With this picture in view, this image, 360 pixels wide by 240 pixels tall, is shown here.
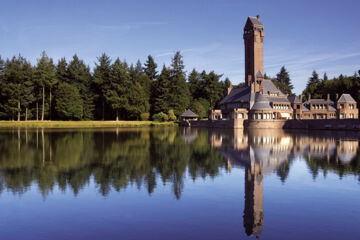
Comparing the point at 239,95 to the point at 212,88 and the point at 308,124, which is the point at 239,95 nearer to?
the point at 212,88

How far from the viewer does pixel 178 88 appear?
10375cm

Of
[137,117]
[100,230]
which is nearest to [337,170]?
[100,230]

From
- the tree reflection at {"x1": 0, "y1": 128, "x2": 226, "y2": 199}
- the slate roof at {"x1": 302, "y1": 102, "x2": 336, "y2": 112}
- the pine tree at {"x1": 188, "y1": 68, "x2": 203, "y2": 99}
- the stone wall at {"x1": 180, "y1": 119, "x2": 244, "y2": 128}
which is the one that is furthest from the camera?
the pine tree at {"x1": 188, "y1": 68, "x2": 203, "y2": 99}

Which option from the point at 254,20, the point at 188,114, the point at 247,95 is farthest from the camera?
the point at 254,20

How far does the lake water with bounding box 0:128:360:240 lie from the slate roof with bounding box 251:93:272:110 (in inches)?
2434

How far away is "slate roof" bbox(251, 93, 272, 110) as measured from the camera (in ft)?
271

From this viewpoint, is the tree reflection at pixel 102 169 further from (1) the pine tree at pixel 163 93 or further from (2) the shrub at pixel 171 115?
(1) the pine tree at pixel 163 93

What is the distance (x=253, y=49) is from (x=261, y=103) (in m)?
25.4

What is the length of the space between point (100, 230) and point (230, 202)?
5.13m

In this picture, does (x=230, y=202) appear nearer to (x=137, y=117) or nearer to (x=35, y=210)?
(x=35, y=210)

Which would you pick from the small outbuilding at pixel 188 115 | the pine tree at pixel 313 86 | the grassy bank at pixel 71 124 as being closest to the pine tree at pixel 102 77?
the grassy bank at pixel 71 124

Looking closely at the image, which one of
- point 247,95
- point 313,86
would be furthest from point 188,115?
point 313,86

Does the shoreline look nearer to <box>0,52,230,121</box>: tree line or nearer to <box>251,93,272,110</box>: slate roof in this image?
<box>0,52,230,121</box>: tree line

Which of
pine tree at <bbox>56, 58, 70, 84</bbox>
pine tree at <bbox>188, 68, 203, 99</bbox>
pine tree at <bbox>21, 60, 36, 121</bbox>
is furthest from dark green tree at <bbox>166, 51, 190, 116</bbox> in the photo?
pine tree at <bbox>21, 60, 36, 121</bbox>
